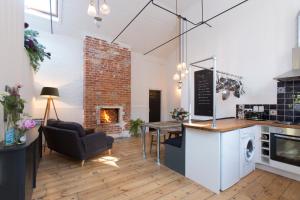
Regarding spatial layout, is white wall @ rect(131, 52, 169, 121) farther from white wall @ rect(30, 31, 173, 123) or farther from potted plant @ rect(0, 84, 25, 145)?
potted plant @ rect(0, 84, 25, 145)

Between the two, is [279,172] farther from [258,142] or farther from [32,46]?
[32,46]

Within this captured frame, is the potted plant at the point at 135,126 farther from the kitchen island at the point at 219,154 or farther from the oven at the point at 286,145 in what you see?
the oven at the point at 286,145

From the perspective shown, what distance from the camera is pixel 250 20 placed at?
384 cm

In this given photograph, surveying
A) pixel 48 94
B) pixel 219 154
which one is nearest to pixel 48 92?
pixel 48 94

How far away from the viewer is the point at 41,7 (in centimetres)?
435

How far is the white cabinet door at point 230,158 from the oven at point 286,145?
775 millimetres

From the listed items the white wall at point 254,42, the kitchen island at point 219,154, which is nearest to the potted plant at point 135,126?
the white wall at point 254,42

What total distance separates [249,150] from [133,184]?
6.85 feet

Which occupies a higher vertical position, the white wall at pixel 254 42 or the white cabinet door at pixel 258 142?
the white wall at pixel 254 42

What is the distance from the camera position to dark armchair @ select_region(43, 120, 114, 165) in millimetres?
3111

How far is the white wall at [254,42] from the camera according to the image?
331 centimetres

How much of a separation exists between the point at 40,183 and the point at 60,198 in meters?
0.64

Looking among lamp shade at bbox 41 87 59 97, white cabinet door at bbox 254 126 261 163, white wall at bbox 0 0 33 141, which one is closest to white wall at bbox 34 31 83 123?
lamp shade at bbox 41 87 59 97

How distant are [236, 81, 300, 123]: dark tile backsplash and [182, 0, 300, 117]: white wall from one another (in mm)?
130
